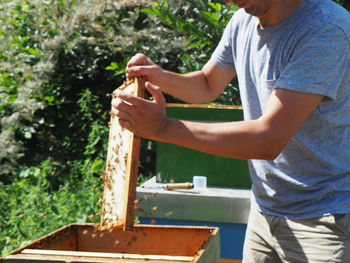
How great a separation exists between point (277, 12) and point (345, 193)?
0.63m

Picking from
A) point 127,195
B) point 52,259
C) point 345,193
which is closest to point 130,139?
point 127,195

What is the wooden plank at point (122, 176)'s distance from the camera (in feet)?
5.72

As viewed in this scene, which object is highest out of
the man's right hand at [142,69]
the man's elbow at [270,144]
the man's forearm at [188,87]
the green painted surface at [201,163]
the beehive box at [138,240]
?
the man's right hand at [142,69]

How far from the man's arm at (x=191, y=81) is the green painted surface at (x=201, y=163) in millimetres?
636

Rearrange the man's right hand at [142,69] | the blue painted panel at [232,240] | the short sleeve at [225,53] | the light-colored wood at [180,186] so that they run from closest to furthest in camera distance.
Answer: the man's right hand at [142,69]
the short sleeve at [225,53]
the blue painted panel at [232,240]
the light-colored wood at [180,186]

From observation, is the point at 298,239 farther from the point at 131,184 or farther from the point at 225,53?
the point at 225,53

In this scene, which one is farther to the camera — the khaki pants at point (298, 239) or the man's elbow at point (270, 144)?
the khaki pants at point (298, 239)

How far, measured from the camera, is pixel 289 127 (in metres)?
1.50

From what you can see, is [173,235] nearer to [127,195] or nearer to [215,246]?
[215,246]

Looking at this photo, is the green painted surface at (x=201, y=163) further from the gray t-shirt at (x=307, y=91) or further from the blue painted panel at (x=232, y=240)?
the gray t-shirt at (x=307, y=91)

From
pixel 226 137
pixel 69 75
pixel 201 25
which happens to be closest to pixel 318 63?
pixel 226 137

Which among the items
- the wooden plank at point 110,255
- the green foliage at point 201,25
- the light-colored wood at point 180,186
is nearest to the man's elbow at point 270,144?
the wooden plank at point 110,255

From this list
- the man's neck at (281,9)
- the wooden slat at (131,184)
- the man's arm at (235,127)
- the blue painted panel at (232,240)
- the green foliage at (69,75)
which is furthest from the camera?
the green foliage at (69,75)

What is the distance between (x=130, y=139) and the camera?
1824 millimetres
